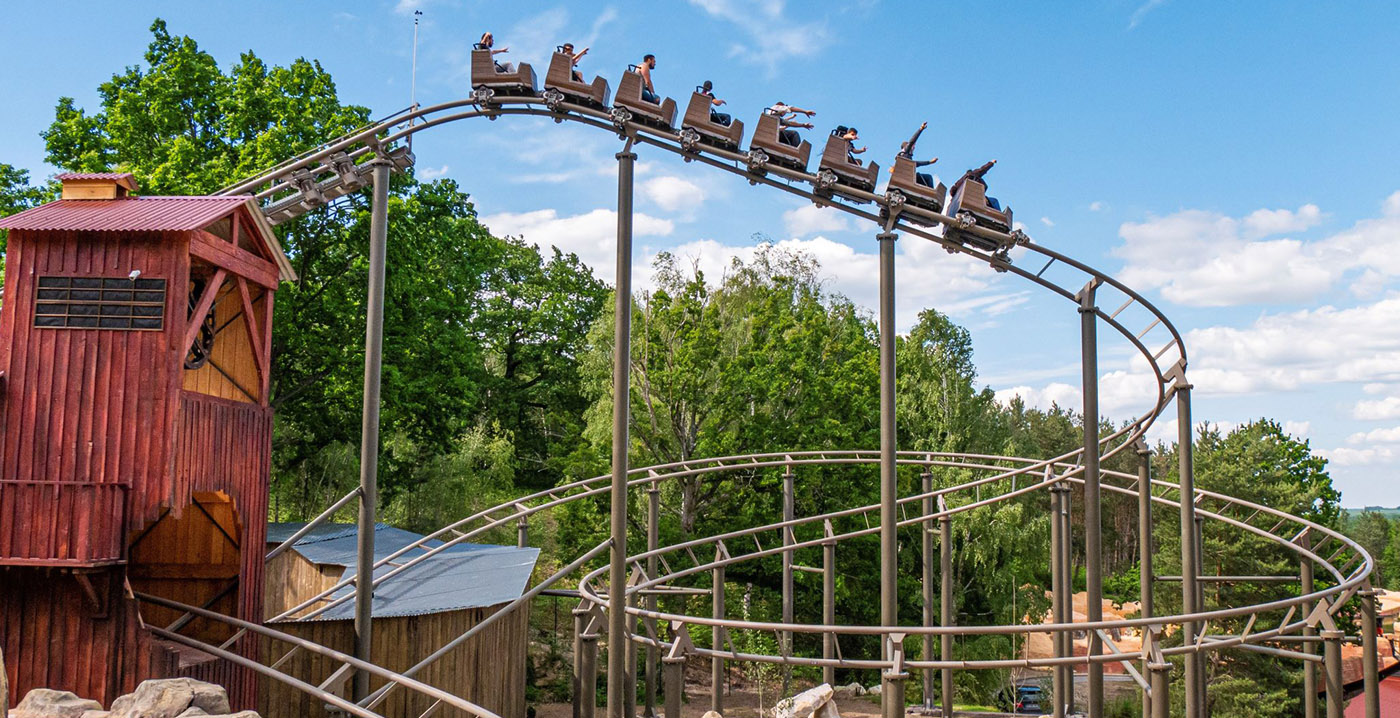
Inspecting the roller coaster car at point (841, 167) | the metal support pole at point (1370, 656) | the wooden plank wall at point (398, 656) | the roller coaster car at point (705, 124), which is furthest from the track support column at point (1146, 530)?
the wooden plank wall at point (398, 656)

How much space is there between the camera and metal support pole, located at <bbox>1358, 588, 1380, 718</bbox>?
11.4 m

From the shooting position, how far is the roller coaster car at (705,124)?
1092cm

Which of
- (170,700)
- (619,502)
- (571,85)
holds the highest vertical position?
(571,85)

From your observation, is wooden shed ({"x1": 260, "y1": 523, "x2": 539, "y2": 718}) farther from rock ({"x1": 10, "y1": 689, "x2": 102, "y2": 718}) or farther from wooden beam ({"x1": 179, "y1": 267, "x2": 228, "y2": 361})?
wooden beam ({"x1": 179, "y1": 267, "x2": 228, "y2": 361})

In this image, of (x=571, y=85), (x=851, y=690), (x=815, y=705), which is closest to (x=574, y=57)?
(x=571, y=85)

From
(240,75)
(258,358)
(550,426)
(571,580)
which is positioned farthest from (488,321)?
(258,358)

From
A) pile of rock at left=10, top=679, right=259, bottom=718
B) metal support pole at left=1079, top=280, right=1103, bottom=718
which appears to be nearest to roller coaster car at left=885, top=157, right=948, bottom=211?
metal support pole at left=1079, top=280, right=1103, bottom=718

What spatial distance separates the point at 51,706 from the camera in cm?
897

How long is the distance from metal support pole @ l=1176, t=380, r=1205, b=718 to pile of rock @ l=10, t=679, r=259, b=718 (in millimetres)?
9994

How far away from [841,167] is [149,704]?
8181mm

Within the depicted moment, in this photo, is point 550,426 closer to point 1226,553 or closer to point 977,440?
point 977,440

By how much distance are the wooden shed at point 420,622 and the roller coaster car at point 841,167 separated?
6.90 meters

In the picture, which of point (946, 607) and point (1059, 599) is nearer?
point (1059, 599)

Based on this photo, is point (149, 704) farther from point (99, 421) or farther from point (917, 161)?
point (917, 161)
